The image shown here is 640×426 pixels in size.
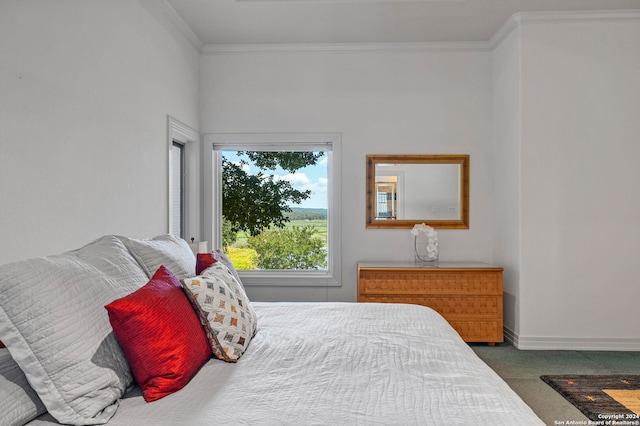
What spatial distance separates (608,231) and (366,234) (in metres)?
2.10

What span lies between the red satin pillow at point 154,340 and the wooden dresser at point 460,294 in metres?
2.68

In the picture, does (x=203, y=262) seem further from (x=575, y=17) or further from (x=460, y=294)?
(x=575, y=17)

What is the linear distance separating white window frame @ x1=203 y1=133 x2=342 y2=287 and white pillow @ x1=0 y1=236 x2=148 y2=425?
3100mm

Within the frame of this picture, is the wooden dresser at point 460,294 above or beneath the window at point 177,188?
A: beneath

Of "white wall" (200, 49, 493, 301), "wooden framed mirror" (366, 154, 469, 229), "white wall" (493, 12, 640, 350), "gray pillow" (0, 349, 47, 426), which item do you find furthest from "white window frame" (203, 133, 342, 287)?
"gray pillow" (0, 349, 47, 426)

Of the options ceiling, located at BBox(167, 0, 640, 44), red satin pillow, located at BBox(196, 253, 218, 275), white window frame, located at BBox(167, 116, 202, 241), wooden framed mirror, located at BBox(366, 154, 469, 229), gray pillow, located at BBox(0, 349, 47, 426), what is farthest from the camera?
wooden framed mirror, located at BBox(366, 154, 469, 229)

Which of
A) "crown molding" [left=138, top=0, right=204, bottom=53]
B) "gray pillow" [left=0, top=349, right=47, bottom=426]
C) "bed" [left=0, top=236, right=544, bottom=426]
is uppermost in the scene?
"crown molding" [left=138, top=0, right=204, bottom=53]

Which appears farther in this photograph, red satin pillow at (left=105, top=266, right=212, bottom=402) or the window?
the window

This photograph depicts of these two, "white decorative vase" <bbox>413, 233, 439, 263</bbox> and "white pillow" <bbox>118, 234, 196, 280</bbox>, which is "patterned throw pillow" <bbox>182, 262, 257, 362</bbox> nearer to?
"white pillow" <bbox>118, 234, 196, 280</bbox>

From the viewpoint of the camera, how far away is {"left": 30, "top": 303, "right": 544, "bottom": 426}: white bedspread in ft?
3.87

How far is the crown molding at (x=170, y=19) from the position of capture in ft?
10.7

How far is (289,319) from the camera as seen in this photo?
7.51 ft

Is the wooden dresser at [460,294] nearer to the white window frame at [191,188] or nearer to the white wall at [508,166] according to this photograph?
the white wall at [508,166]

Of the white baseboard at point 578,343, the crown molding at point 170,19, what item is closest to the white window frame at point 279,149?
the crown molding at point 170,19
